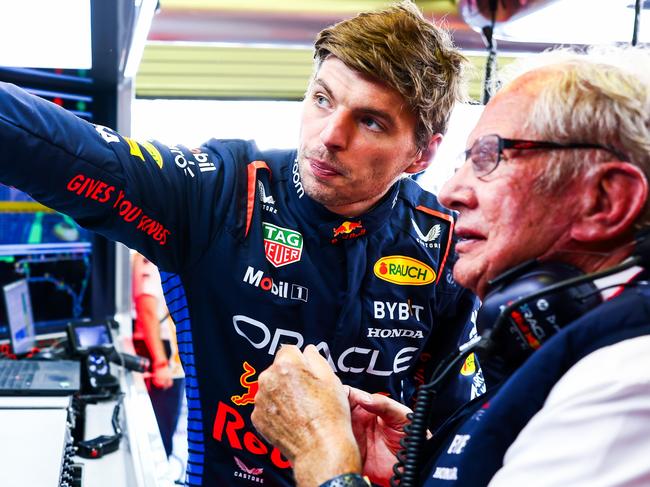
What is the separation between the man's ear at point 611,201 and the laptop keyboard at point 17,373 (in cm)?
150

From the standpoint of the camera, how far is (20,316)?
2.46 m

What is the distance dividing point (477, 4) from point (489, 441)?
2.51m

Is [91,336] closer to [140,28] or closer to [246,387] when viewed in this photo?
[140,28]

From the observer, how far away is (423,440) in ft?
3.32

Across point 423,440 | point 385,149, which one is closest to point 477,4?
point 385,149

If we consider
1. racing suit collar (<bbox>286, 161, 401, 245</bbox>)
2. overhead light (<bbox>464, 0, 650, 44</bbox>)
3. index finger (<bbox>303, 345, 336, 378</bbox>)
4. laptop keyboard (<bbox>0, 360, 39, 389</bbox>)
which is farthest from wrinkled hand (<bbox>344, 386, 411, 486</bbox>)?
overhead light (<bbox>464, 0, 650, 44</bbox>)

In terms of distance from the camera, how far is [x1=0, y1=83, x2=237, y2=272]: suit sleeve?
108 centimetres

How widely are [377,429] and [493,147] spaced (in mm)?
560

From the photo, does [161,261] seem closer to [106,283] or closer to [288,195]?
[288,195]

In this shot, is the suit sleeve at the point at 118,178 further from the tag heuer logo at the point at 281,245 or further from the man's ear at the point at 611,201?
the man's ear at the point at 611,201

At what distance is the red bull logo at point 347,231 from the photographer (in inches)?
57.4

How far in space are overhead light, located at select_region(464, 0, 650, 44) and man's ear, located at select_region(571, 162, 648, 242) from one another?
6.16 ft

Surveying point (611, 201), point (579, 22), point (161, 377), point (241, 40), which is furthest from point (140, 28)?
point (241, 40)

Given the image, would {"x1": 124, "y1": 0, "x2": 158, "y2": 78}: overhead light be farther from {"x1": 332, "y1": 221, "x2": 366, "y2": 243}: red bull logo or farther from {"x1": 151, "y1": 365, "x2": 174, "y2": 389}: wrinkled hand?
{"x1": 151, "y1": 365, "x2": 174, "y2": 389}: wrinkled hand
